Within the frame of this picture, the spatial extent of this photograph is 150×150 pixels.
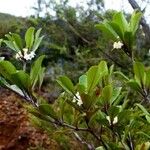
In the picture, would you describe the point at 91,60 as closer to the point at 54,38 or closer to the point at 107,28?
the point at 54,38

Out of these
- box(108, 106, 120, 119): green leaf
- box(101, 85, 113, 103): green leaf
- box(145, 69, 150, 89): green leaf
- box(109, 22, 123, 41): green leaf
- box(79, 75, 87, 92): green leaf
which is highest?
box(109, 22, 123, 41): green leaf

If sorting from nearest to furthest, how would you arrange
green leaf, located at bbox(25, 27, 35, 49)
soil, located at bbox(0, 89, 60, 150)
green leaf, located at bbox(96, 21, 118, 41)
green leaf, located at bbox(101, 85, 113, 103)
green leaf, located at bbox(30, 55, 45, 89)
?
green leaf, located at bbox(101, 85, 113, 103) → green leaf, located at bbox(30, 55, 45, 89) → green leaf, located at bbox(96, 21, 118, 41) → green leaf, located at bbox(25, 27, 35, 49) → soil, located at bbox(0, 89, 60, 150)

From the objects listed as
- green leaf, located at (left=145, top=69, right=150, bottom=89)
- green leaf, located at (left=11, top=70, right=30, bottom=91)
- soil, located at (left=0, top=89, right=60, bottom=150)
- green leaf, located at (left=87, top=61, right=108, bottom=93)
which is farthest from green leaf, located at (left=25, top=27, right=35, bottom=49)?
soil, located at (left=0, top=89, right=60, bottom=150)

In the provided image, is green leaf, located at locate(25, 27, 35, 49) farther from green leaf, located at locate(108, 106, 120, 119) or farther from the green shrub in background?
green leaf, located at locate(108, 106, 120, 119)

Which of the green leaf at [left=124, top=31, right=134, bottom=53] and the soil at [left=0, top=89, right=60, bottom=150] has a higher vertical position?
the green leaf at [left=124, top=31, right=134, bottom=53]

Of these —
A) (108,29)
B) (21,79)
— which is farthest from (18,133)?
(21,79)

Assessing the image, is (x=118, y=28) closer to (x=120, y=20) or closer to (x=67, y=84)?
(x=120, y=20)
